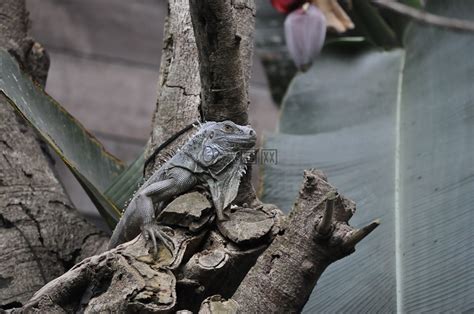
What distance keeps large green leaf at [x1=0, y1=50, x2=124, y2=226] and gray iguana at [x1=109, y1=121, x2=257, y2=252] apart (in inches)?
12.5

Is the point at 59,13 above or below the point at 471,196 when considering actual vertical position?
above

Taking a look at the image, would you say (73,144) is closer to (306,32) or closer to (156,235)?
(156,235)

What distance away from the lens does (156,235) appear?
221 cm

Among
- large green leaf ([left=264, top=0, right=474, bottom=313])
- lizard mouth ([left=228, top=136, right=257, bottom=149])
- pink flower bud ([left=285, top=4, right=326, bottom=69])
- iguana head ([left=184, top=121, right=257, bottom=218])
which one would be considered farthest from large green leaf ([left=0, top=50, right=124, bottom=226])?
pink flower bud ([left=285, top=4, right=326, bottom=69])

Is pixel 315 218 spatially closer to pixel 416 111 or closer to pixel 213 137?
pixel 213 137

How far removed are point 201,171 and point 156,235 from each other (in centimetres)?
31

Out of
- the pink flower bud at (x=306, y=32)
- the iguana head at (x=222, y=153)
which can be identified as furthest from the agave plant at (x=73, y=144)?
the pink flower bud at (x=306, y=32)

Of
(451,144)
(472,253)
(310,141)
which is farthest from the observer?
(310,141)

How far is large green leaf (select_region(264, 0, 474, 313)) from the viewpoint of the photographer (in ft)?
9.10

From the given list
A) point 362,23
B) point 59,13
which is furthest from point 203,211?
point 59,13

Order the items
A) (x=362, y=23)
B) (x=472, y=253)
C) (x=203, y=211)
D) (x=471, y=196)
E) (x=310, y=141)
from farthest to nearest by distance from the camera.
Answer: (x=362, y=23) → (x=310, y=141) → (x=471, y=196) → (x=472, y=253) → (x=203, y=211)

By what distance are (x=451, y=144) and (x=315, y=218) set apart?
132 centimetres

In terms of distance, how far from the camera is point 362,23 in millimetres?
4059

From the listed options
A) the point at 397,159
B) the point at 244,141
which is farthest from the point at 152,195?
the point at 397,159
